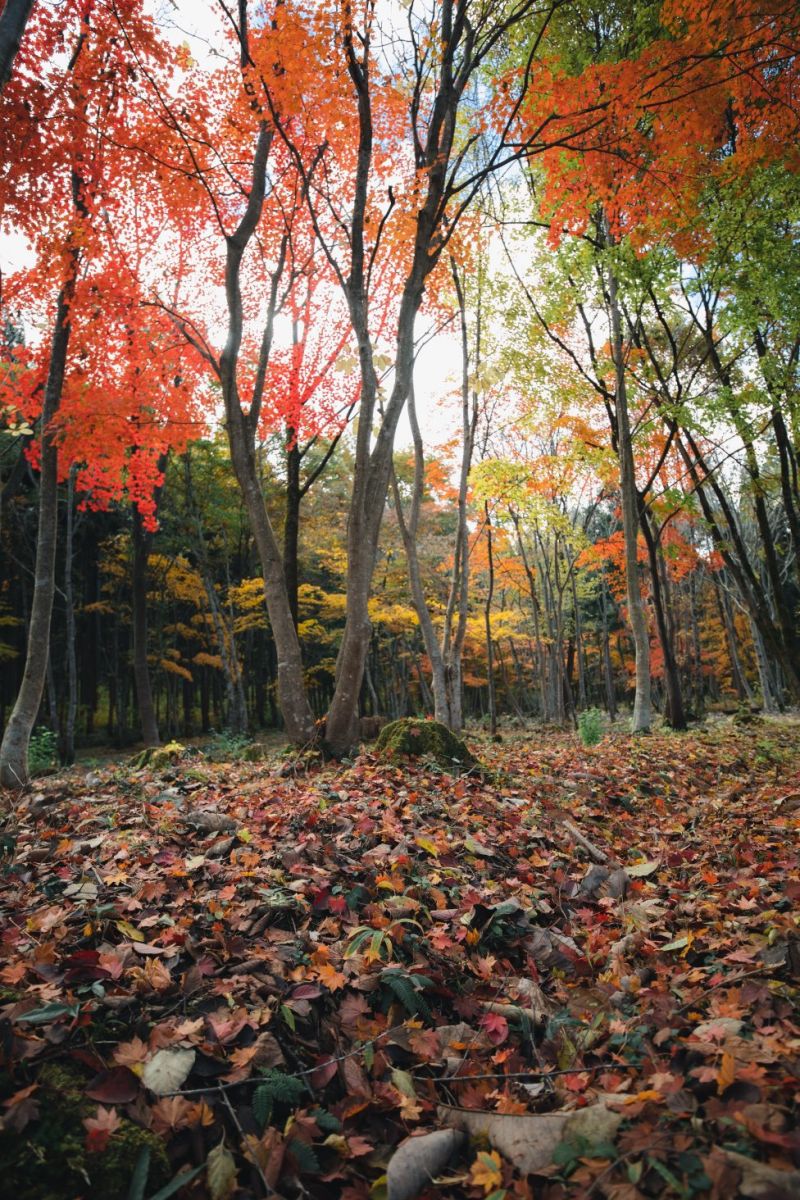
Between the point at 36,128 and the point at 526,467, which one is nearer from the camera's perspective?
the point at 36,128

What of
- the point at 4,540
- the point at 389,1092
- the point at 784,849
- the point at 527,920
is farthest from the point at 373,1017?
the point at 4,540

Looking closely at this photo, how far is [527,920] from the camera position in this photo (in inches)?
116

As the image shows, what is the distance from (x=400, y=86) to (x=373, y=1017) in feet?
32.0

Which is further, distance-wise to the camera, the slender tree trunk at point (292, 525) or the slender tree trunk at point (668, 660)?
the slender tree trunk at point (668, 660)

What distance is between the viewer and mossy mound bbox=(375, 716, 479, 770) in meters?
6.29

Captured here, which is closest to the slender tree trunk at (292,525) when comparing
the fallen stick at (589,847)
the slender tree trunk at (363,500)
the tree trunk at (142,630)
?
the tree trunk at (142,630)

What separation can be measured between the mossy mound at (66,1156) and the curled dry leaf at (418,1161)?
0.57 meters

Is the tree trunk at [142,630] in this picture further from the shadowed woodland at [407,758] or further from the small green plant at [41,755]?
the small green plant at [41,755]

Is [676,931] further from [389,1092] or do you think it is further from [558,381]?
[558,381]

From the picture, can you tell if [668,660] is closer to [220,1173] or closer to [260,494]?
[260,494]

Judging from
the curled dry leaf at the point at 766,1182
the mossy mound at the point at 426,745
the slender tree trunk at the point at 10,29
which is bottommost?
the curled dry leaf at the point at 766,1182

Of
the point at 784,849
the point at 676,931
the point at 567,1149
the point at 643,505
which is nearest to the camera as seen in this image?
the point at 567,1149

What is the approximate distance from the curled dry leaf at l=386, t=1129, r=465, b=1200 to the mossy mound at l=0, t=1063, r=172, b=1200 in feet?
1.88

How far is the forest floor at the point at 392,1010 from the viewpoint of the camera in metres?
1.50
